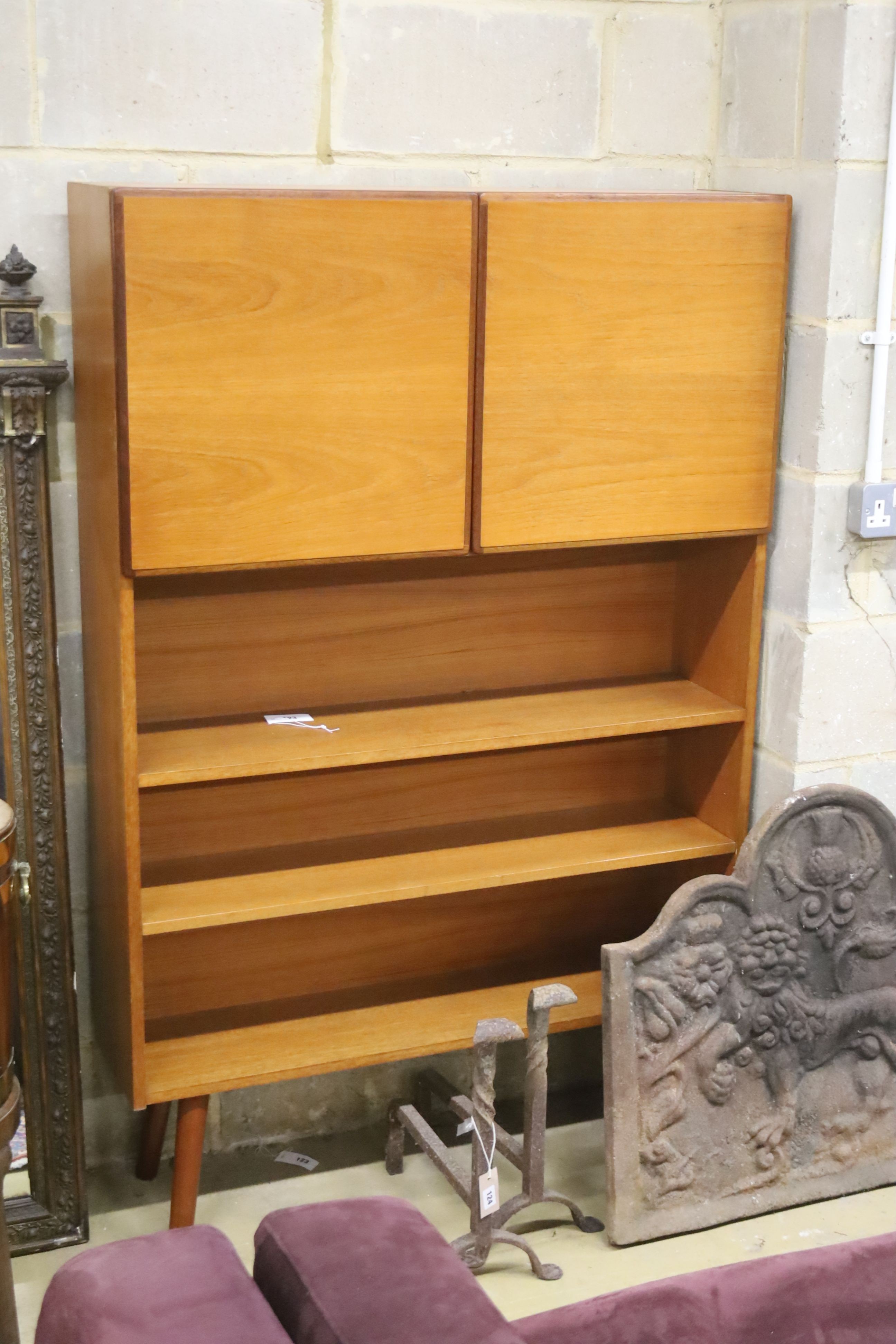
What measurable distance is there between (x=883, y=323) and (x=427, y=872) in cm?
121

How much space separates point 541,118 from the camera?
2656mm

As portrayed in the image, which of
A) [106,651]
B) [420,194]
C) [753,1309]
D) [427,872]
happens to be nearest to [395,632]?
[427,872]

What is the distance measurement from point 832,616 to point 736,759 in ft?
1.06

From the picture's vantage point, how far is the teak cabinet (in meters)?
2.23

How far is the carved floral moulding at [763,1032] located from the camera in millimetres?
2557

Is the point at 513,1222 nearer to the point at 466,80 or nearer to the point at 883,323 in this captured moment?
the point at 883,323

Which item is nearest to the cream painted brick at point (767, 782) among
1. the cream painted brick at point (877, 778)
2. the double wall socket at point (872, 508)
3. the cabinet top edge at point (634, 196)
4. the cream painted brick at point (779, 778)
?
the cream painted brick at point (779, 778)

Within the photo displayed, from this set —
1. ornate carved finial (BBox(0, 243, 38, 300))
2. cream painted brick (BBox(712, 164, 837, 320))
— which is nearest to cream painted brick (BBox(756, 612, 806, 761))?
cream painted brick (BBox(712, 164, 837, 320))

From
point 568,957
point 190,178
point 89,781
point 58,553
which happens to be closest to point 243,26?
point 190,178

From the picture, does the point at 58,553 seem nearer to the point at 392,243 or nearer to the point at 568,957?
the point at 392,243

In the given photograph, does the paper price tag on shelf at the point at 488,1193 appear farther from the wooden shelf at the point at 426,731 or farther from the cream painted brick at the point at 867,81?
the cream painted brick at the point at 867,81

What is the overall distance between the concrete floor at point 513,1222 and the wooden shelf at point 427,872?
53 centimetres

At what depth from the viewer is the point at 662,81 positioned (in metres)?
2.72

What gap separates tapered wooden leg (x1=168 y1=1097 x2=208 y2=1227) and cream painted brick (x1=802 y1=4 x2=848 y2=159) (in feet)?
6.12
